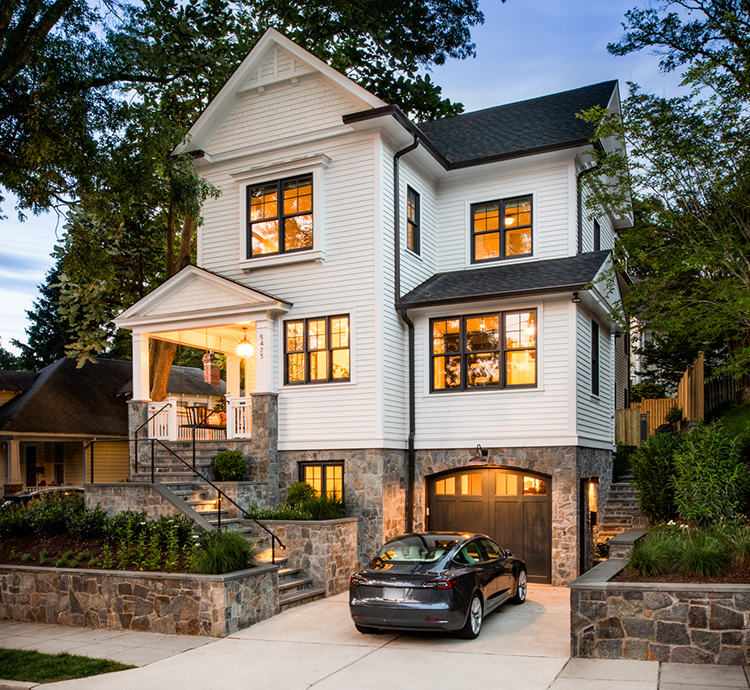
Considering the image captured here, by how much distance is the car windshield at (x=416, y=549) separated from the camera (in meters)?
10.4

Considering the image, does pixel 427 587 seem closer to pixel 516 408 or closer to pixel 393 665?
pixel 393 665

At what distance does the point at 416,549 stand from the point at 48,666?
507 centimetres

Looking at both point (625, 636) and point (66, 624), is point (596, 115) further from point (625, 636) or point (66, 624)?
point (66, 624)

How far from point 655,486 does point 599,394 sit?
401 centimetres

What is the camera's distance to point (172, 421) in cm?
1686

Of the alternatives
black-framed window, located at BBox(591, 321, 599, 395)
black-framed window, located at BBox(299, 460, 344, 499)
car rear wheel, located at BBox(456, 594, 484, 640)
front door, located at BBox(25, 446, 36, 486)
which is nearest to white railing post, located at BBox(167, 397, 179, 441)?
black-framed window, located at BBox(299, 460, 344, 499)

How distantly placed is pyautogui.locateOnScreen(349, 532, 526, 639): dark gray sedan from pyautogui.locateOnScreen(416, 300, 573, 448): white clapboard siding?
14.4 ft

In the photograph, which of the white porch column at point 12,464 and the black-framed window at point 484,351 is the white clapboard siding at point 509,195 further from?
the white porch column at point 12,464

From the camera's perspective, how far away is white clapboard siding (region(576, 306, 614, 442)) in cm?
1535

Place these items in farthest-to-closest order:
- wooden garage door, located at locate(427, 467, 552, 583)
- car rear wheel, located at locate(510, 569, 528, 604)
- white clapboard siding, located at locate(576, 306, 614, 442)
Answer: white clapboard siding, located at locate(576, 306, 614, 442) → wooden garage door, located at locate(427, 467, 552, 583) → car rear wheel, located at locate(510, 569, 528, 604)

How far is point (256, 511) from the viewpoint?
1509 centimetres

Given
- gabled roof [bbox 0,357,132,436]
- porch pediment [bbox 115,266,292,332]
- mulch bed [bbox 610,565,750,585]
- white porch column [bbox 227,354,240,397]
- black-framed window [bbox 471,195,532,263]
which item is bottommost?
mulch bed [bbox 610,565,750,585]

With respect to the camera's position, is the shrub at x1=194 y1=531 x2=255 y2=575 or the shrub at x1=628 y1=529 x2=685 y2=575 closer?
the shrub at x1=628 y1=529 x2=685 y2=575

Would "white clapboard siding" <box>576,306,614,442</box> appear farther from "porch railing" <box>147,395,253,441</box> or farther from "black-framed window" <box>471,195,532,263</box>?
"porch railing" <box>147,395,253,441</box>
